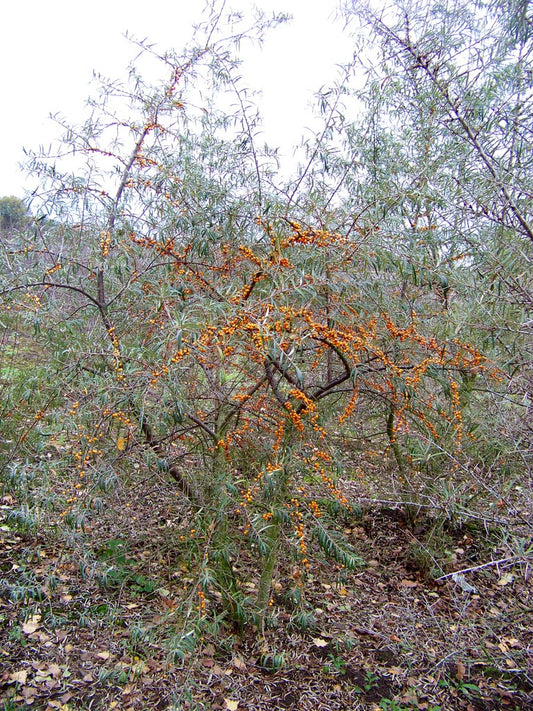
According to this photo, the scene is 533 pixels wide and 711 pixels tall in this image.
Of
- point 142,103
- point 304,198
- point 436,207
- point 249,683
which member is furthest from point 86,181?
point 249,683

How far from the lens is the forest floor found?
7.50ft

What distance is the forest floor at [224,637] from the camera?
2285mm

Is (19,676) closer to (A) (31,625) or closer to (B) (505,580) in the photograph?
(A) (31,625)

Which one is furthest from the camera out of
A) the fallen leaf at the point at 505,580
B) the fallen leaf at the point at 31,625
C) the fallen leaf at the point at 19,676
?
the fallen leaf at the point at 505,580

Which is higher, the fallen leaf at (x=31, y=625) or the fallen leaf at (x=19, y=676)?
the fallen leaf at (x=31, y=625)

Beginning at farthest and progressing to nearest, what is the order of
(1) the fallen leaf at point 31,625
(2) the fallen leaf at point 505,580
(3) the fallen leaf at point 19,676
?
(2) the fallen leaf at point 505,580
(1) the fallen leaf at point 31,625
(3) the fallen leaf at point 19,676

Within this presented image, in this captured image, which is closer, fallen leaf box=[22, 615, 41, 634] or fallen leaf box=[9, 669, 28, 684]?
fallen leaf box=[9, 669, 28, 684]

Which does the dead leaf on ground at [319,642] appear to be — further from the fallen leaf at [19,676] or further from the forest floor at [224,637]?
the fallen leaf at [19,676]

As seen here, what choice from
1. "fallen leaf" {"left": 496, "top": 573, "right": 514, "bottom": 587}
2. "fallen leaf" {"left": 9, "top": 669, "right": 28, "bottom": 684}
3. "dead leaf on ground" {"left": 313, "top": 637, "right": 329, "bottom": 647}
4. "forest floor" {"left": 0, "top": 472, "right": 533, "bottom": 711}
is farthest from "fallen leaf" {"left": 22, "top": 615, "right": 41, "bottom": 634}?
"fallen leaf" {"left": 496, "top": 573, "right": 514, "bottom": 587}

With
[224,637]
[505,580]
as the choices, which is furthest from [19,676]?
[505,580]

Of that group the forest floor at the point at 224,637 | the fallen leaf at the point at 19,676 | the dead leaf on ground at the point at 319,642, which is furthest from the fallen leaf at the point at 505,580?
the fallen leaf at the point at 19,676

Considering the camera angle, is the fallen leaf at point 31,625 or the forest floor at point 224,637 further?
the fallen leaf at point 31,625

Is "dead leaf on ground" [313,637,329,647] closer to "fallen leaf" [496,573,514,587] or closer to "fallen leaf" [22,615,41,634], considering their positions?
"fallen leaf" [496,573,514,587]

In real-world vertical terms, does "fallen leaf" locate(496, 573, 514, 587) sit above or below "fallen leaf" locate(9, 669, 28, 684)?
above
